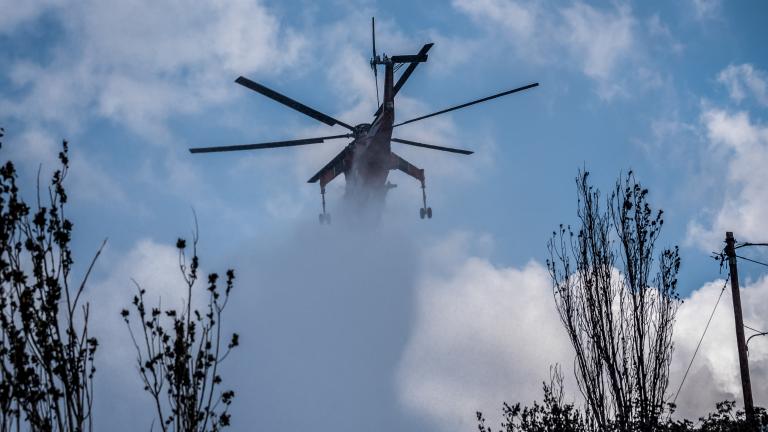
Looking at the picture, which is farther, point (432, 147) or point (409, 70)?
point (432, 147)

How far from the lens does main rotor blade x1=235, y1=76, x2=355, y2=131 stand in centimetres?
2144

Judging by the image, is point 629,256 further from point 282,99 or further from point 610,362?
point 282,99

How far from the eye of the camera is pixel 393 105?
78.7ft

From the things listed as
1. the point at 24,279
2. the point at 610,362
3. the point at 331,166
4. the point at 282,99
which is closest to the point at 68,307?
the point at 24,279

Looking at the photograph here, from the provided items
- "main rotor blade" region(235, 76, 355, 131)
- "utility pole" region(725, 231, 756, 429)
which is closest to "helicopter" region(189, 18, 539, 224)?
"main rotor blade" region(235, 76, 355, 131)

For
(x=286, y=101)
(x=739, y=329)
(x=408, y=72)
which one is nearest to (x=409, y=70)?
(x=408, y=72)

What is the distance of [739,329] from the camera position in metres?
17.1

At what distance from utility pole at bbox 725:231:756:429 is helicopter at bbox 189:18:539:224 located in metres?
7.87

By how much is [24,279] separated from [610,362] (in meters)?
10.4

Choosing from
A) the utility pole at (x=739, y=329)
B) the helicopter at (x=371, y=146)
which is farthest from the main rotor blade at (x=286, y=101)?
the utility pole at (x=739, y=329)

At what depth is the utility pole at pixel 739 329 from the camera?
52.6 feet

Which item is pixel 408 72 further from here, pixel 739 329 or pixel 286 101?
pixel 739 329

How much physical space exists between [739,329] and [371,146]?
13.4 meters

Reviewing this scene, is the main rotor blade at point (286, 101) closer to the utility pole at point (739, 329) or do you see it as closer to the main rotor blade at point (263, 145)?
the main rotor blade at point (263, 145)
